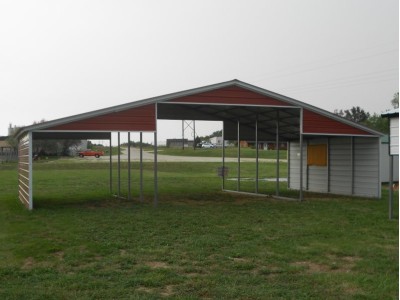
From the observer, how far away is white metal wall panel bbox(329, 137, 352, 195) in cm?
1795

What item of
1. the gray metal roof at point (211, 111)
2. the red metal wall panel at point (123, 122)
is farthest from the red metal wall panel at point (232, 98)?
the red metal wall panel at point (123, 122)

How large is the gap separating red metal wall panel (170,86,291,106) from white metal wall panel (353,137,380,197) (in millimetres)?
4018

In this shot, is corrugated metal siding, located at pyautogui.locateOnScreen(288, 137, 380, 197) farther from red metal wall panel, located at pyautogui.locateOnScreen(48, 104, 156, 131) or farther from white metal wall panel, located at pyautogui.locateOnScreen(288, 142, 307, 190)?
red metal wall panel, located at pyautogui.locateOnScreen(48, 104, 156, 131)

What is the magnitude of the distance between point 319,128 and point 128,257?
9860 millimetres

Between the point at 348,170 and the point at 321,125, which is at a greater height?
the point at 321,125

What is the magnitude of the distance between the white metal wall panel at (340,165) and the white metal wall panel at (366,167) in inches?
12.8

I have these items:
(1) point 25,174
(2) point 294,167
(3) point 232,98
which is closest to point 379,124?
(2) point 294,167

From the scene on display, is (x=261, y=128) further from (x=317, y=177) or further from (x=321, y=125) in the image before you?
(x=321, y=125)

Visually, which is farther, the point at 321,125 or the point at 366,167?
the point at 366,167

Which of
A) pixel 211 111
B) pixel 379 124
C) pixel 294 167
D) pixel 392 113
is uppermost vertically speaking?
pixel 379 124

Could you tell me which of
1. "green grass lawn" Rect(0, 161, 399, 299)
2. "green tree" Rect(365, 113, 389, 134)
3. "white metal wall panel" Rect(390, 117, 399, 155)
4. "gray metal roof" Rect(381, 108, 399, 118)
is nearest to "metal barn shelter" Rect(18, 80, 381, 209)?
"green grass lawn" Rect(0, 161, 399, 299)

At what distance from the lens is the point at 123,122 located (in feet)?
45.0

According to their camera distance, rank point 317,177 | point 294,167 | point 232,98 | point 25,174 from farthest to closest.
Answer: point 294,167, point 317,177, point 25,174, point 232,98

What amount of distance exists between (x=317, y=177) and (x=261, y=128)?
118 inches
